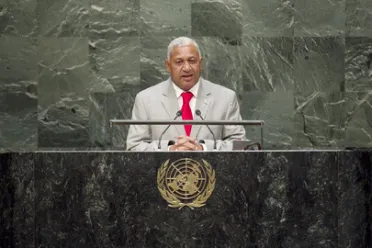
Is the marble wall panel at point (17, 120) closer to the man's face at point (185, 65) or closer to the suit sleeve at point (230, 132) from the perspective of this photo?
the man's face at point (185, 65)

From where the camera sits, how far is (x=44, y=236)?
14.2 feet

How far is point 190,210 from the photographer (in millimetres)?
4328

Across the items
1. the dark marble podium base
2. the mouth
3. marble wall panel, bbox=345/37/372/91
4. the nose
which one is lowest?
the dark marble podium base

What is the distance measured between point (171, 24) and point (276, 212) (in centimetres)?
380

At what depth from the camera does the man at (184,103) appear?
588 cm

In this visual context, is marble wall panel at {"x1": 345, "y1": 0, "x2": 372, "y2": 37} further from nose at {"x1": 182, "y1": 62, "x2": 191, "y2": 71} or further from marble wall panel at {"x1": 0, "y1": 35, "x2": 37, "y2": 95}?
marble wall panel at {"x1": 0, "y1": 35, "x2": 37, "y2": 95}

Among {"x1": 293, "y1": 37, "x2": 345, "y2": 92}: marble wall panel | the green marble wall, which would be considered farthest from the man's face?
{"x1": 293, "y1": 37, "x2": 345, "y2": 92}: marble wall panel

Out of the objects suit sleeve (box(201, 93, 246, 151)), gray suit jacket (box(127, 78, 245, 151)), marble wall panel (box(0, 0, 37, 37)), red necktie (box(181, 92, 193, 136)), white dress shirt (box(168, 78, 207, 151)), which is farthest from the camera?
marble wall panel (box(0, 0, 37, 37))

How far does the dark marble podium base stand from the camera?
4328mm

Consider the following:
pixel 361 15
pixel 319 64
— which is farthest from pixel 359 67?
pixel 361 15

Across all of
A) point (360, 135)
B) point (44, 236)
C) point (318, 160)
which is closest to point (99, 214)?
point (44, 236)

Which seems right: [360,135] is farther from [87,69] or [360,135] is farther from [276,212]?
[276,212]

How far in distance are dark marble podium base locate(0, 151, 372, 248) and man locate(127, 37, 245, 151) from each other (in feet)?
4.55

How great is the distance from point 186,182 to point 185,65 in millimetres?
1807
